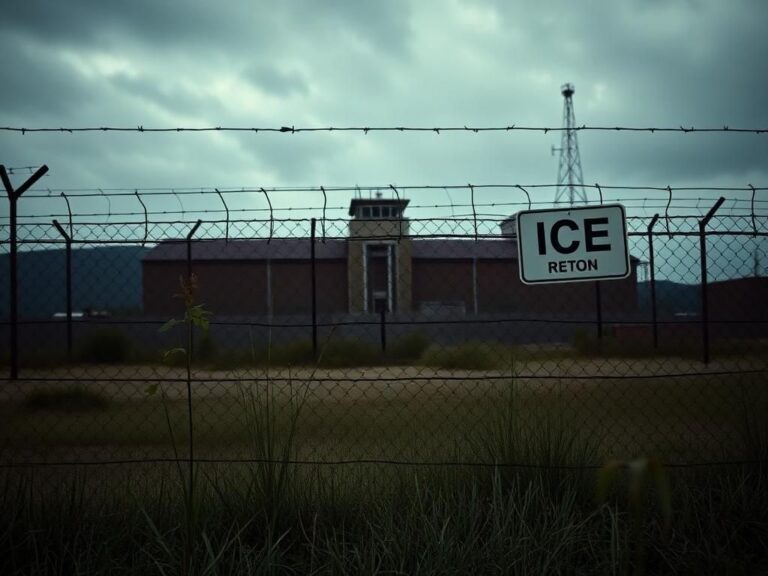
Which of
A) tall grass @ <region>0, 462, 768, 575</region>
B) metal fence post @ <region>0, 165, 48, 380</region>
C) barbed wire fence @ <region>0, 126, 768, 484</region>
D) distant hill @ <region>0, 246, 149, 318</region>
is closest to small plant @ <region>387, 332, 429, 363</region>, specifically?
barbed wire fence @ <region>0, 126, 768, 484</region>

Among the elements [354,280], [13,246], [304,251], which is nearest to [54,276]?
[13,246]

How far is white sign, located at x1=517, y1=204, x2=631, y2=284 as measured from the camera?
337 centimetres

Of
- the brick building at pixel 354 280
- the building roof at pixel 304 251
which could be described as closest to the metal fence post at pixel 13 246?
the brick building at pixel 354 280

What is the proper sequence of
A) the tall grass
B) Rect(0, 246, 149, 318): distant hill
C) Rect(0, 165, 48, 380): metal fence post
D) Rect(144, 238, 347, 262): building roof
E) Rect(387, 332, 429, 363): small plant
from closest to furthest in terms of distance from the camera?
the tall grass
Rect(0, 165, 48, 380): metal fence post
Rect(0, 246, 149, 318): distant hill
Rect(387, 332, 429, 363): small plant
Rect(144, 238, 347, 262): building roof

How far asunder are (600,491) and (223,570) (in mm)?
2238

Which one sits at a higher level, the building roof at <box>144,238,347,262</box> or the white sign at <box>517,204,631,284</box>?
the building roof at <box>144,238,347,262</box>

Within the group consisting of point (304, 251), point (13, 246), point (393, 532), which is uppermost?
point (304, 251)

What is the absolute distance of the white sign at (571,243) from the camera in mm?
3365

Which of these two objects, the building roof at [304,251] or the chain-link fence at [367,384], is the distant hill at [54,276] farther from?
the building roof at [304,251]

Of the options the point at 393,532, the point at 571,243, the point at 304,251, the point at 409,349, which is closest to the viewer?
the point at 393,532

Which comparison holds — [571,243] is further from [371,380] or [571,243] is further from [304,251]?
[304,251]

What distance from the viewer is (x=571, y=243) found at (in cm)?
343

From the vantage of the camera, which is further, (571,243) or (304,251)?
(304,251)

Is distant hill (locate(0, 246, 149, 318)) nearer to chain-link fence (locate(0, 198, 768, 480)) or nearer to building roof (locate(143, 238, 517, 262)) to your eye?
chain-link fence (locate(0, 198, 768, 480))
